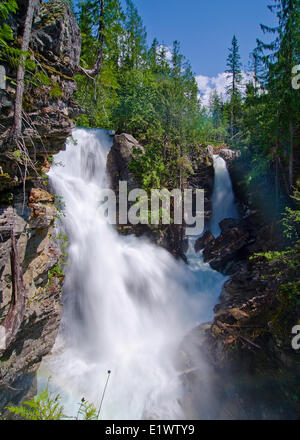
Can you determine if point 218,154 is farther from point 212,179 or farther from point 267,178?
point 267,178

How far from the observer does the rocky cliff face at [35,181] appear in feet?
12.1

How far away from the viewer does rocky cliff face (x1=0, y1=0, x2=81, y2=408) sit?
3678 mm

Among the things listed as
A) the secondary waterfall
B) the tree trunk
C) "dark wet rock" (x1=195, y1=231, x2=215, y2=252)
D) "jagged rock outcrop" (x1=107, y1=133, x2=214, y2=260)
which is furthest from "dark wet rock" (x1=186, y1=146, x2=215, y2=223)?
the tree trunk

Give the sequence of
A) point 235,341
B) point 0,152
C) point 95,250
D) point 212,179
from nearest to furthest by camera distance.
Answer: point 0,152
point 235,341
point 95,250
point 212,179

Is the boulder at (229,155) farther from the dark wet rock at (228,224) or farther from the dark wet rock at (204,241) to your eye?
the dark wet rock at (204,241)

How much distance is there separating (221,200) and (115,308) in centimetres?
1086

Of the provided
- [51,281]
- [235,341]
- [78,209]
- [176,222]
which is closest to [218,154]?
[176,222]

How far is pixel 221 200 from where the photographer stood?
1541 cm

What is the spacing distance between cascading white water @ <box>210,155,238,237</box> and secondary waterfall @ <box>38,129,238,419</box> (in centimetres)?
440

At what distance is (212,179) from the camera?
1585cm

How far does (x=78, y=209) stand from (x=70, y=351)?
192 inches

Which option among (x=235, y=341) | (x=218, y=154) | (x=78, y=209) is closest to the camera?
(x=235, y=341)

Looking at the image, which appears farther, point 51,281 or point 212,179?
point 212,179

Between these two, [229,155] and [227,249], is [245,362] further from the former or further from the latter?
[229,155]
